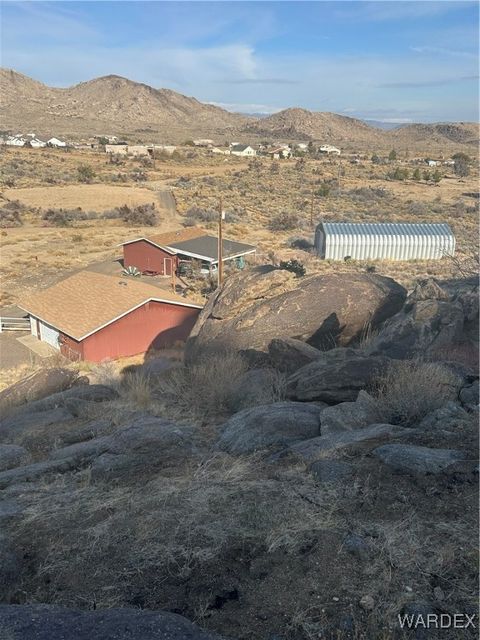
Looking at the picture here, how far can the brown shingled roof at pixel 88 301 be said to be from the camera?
72.4 feet

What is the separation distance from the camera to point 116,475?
7.95m

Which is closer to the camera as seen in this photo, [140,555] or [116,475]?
[140,555]

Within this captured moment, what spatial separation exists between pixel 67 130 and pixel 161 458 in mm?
150897

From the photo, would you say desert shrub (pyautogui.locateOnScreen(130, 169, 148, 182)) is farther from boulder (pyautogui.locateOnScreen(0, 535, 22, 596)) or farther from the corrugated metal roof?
boulder (pyautogui.locateOnScreen(0, 535, 22, 596))

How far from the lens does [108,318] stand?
21953 mm

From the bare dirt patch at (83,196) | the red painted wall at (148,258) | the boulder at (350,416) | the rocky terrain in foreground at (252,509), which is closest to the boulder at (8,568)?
the rocky terrain in foreground at (252,509)

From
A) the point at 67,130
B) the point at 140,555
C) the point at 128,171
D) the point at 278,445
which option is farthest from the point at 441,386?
the point at 67,130

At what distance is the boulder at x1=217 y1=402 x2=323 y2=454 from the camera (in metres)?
8.66

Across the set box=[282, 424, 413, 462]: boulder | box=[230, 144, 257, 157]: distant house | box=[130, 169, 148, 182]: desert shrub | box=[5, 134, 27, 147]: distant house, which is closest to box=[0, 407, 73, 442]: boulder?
box=[282, 424, 413, 462]: boulder

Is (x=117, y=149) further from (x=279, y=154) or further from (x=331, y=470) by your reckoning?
(x=331, y=470)

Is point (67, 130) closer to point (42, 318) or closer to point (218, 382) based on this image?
point (42, 318)

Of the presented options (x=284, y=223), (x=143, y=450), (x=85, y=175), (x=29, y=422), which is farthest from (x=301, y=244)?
(x=85, y=175)

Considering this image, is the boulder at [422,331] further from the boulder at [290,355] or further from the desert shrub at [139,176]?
the desert shrub at [139,176]

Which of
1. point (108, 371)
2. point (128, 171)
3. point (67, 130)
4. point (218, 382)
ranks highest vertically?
point (67, 130)
